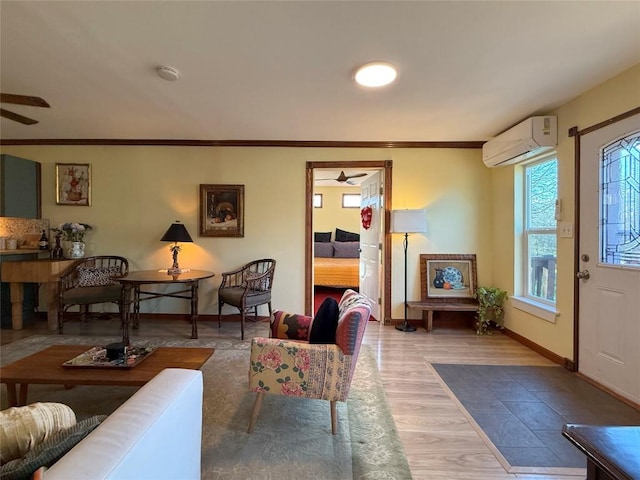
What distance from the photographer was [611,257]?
99.2 inches

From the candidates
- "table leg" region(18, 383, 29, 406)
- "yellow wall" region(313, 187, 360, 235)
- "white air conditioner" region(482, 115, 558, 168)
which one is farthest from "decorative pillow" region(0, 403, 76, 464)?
"yellow wall" region(313, 187, 360, 235)

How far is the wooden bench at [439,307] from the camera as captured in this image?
3955 mm

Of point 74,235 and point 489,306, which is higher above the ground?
point 74,235

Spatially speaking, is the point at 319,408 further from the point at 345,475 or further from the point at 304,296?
the point at 304,296

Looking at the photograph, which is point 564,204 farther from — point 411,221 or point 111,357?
point 111,357

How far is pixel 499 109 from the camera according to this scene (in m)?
3.15

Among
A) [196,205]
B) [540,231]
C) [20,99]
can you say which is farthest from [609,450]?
[196,205]

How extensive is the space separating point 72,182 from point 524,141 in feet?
18.0

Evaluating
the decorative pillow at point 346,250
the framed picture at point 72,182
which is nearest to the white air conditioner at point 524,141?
the decorative pillow at point 346,250

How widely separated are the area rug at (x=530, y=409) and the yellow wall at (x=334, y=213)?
18.1ft

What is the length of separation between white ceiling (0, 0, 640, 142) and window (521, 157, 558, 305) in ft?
2.24

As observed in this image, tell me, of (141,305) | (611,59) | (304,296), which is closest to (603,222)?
(611,59)

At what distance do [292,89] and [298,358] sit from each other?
2.12 m

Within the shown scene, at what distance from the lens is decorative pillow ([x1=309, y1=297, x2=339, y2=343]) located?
197cm
